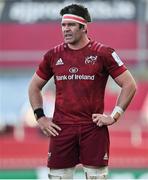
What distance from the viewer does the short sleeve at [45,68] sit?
6781 mm

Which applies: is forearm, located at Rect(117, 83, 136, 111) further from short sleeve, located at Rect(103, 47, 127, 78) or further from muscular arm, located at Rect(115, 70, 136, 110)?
short sleeve, located at Rect(103, 47, 127, 78)

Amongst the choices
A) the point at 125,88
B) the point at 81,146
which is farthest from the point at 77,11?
the point at 81,146

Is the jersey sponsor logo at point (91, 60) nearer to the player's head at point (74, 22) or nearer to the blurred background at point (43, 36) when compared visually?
the player's head at point (74, 22)

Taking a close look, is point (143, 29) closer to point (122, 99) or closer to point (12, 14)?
point (12, 14)

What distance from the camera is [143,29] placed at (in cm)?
1888

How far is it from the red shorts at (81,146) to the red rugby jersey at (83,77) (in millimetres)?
68

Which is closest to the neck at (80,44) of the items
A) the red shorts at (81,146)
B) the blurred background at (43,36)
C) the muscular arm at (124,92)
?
the muscular arm at (124,92)

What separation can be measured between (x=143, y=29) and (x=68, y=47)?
12280 millimetres

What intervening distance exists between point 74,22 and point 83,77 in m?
0.40

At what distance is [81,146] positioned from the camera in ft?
22.0

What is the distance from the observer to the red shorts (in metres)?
6.66

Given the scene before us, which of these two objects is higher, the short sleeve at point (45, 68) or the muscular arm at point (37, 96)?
the short sleeve at point (45, 68)

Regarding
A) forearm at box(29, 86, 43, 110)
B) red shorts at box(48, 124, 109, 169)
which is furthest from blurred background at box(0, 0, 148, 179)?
red shorts at box(48, 124, 109, 169)

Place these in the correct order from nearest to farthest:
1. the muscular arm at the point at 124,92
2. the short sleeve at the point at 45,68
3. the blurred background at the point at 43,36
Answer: the muscular arm at the point at 124,92 → the short sleeve at the point at 45,68 → the blurred background at the point at 43,36
